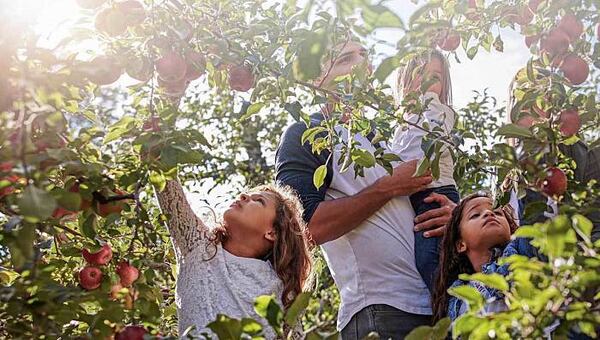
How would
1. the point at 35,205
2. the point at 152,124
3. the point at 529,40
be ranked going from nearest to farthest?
1. the point at 35,205
2. the point at 152,124
3. the point at 529,40

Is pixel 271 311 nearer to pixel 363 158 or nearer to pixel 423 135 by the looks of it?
pixel 363 158

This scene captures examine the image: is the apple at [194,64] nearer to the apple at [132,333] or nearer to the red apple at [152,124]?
the red apple at [152,124]

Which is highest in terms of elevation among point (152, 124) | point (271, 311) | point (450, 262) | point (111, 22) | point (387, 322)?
point (111, 22)

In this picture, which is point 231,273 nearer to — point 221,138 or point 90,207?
point 90,207

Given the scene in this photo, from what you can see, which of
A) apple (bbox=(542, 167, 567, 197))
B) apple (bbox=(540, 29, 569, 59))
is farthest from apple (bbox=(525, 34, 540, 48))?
apple (bbox=(542, 167, 567, 197))

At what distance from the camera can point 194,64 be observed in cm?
183

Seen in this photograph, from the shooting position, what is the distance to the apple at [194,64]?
1.83 meters

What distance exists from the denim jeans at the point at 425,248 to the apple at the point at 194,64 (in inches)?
32.7

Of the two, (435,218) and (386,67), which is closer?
(386,67)

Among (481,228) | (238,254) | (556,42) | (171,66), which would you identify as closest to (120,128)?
(171,66)

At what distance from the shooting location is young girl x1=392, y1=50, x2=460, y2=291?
2.32m

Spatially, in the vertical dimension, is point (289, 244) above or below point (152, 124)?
below

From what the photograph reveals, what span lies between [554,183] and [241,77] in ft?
2.69

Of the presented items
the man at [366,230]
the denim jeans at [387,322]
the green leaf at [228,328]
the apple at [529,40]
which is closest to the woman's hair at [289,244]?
the man at [366,230]
